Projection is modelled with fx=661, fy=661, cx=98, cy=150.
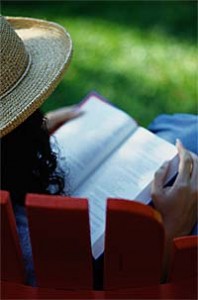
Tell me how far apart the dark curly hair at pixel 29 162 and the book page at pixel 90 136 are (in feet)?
0.13

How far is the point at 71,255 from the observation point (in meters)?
0.81

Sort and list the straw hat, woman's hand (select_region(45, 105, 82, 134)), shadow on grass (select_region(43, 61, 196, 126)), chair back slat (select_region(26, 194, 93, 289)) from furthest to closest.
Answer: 1. shadow on grass (select_region(43, 61, 196, 126))
2. woman's hand (select_region(45, 105, 82, 134))
3. the straw hat
4. chair back slat (select_region(26, 194, 93, 289))

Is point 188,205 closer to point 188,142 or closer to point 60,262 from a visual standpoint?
point 188,142

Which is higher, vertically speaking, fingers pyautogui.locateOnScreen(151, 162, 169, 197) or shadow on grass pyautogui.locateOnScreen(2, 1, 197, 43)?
fingers pyautogui.locateOnScreen(151, 162, 169, 197)

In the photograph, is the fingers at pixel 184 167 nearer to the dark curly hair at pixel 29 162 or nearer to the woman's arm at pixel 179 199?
the woman's arm at pixel 179 199

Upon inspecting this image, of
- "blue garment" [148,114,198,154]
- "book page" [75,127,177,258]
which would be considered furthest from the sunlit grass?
"book page" [75,127,177,258]

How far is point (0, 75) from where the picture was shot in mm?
923

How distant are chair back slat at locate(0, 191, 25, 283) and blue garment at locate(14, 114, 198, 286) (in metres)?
0.08

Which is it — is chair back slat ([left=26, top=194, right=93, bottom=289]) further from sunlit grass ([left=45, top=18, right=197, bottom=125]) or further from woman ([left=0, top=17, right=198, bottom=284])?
sunlit grass ([left=45, top=18, right=197, bottom=125])

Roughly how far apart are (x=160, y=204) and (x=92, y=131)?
0.30 metres

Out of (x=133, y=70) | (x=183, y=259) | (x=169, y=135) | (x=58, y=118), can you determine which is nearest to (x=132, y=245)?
(x=183, y=259)

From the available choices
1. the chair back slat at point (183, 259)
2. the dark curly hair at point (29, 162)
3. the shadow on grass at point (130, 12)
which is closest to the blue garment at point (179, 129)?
the dark curly hair at point (29, 162)

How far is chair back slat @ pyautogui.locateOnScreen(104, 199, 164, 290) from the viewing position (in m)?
0.74

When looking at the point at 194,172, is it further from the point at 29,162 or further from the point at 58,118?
the point at 58,118
